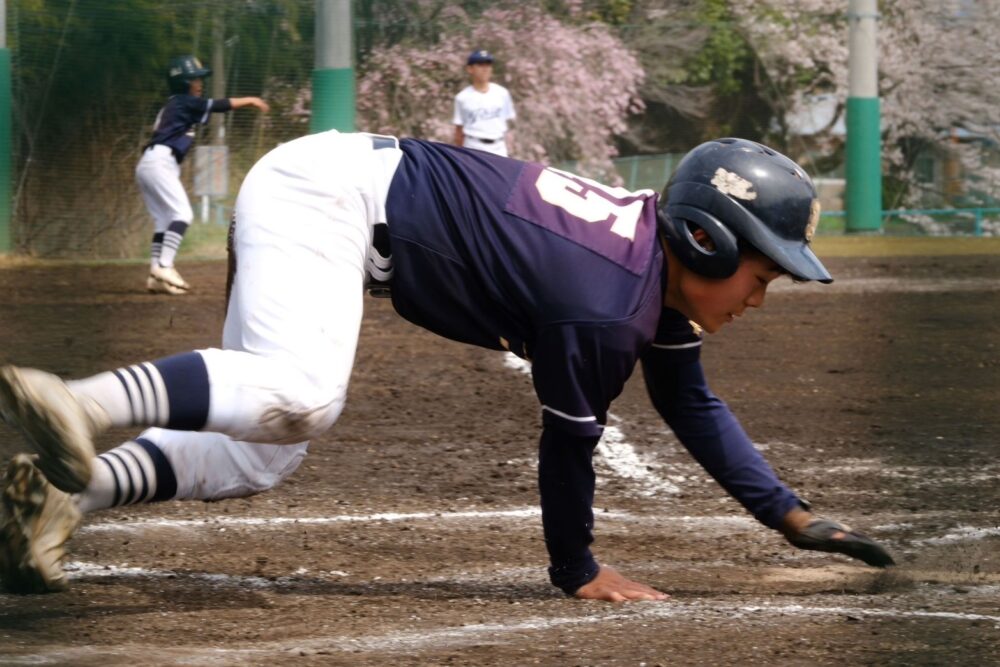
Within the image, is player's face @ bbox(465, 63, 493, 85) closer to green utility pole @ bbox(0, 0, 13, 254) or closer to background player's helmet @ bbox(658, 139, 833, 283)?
green utility pole @ bbox(0, 0, 13, 254)

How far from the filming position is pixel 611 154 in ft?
48.7

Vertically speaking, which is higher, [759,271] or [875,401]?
[759,271]

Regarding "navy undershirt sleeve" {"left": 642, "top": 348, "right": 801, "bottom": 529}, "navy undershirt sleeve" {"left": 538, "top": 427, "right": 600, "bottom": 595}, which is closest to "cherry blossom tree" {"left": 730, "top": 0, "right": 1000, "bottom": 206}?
"navy undershirt sleeve" {"left": 642, "top": 348, "right": 801, "bottom": 529}

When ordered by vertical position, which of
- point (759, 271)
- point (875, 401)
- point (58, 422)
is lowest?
point (875, 401)

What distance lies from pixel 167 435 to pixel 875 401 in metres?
3.59

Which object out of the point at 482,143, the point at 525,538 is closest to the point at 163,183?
the point at 482,143

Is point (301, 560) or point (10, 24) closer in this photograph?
point (301, 560)

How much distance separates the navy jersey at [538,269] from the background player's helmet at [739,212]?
7cm

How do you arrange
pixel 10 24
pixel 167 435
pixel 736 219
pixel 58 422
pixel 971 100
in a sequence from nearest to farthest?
pixel 58 422 → pixel 736 219 → pixel 167 435 → pixel 10 24 → pixel 971 100

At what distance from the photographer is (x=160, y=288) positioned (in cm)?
956

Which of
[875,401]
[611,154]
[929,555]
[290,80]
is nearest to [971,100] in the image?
[611,154]

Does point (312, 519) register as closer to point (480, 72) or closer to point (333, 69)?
point (480, 72)

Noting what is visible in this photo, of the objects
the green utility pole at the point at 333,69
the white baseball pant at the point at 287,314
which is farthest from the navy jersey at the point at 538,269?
the green utility pole at the point at 333,69

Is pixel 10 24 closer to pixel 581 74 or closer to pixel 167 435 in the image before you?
pixel 581 74
